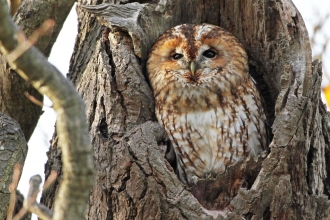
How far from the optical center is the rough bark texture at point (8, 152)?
3598 mm

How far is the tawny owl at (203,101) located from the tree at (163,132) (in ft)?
0.38

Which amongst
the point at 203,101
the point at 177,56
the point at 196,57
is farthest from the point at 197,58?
the point at 203,101

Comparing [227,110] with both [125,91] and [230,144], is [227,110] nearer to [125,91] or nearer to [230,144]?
[230,144]

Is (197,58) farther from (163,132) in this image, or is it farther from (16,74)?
(16,74)

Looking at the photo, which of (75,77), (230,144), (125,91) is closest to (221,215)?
(230,144)

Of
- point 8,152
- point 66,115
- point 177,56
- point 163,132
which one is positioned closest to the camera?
point 66,115

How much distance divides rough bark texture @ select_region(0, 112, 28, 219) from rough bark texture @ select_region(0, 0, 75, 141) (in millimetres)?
393

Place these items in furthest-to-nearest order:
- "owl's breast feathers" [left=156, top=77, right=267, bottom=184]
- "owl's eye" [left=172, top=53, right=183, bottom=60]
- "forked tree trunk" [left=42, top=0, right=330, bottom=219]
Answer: "owl's eye" [left=172, top=53, right=183, bottom=60], "owl's breast feathers" [left=156, top=77, right=267, bottom=184], "forked tree trunk" [left=42, top=0, right=330, bottom=219]

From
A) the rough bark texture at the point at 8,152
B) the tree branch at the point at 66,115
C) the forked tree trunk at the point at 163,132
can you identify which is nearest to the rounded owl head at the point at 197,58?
the forked tree trunk at the point at 163,132

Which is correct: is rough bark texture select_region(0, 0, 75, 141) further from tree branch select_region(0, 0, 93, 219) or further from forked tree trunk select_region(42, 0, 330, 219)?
tree branch select_region(0, 0, 93, 219)

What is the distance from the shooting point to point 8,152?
3709mm

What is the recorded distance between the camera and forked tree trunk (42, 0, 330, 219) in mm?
3496

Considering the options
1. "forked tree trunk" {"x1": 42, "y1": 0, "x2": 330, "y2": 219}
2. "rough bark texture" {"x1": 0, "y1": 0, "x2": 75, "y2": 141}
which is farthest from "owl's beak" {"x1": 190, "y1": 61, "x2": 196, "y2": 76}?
"rough bark texture" {"x1": 0, "y1": 0, "x2": 75, "y2": 141}

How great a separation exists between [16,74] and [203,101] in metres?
1.24
